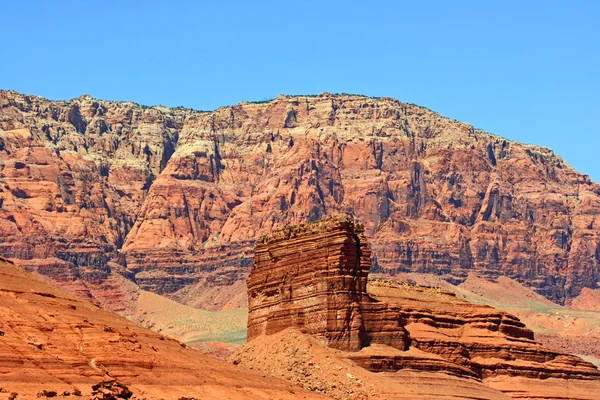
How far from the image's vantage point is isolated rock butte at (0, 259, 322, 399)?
57.2 m

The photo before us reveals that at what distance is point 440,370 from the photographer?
88625mm

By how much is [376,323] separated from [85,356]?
96.8 feet

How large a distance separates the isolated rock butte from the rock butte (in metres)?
12.0

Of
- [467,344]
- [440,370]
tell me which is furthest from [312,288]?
[467,344]

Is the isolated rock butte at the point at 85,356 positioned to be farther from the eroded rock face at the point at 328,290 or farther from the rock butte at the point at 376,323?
the eroded rock face at the point at 328,290

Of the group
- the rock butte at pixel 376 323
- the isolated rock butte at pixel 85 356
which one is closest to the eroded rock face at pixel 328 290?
the rock butte at pixel 376 323

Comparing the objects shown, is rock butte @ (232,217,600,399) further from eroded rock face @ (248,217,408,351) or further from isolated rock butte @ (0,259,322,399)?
isolated rock butte @ (0,259,322,399)

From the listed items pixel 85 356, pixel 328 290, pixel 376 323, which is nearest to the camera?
pixel 85 356

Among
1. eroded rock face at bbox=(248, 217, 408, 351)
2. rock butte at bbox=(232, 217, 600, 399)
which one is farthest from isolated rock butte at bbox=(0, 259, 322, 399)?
eroded rock face at bbox=(248, 217, 408, 351)

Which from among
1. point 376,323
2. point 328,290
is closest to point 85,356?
point 328,290

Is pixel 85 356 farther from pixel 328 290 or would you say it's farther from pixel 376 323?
pixel 376 323

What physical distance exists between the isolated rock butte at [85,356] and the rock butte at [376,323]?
39.2ft

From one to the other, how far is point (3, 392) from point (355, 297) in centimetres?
3626

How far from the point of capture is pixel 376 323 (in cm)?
8706
